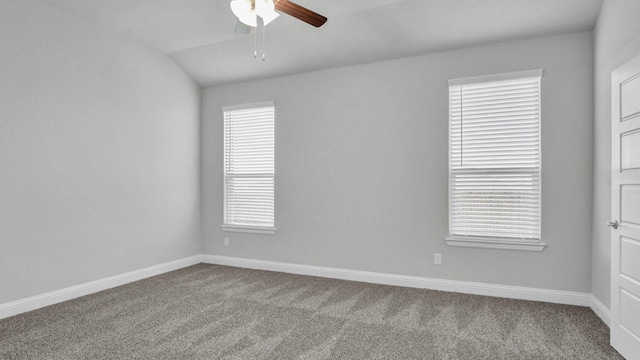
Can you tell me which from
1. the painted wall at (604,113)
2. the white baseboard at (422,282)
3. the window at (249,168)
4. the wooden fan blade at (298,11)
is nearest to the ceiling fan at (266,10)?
the wooden fan blade at (298,11)

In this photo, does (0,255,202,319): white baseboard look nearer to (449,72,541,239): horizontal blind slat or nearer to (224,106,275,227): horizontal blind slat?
(224,106,275,227): horizontal blind slat

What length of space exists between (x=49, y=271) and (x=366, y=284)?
3331mm

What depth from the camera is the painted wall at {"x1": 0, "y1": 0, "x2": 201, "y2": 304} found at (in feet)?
10.7

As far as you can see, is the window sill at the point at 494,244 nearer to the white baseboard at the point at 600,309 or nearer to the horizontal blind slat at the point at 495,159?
the horizontal blind slat at the point at 495,159

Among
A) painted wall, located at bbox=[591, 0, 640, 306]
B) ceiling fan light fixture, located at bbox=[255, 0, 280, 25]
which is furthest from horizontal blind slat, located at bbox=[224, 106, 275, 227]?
painted wall, located at bbox=[591, 0, 640, 306]

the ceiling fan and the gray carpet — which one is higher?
the ceiling fan

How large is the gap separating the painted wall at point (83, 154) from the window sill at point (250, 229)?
62cm

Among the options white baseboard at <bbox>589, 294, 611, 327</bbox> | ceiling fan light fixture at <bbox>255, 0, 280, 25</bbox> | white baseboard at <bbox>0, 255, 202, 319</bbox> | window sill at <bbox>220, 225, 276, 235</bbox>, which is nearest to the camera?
ceiling fan light fixture at <bbox>255, 0, 280, 25</bbox>

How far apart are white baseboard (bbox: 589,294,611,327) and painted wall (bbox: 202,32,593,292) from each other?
199 mm

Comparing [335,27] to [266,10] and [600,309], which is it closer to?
[266,10]

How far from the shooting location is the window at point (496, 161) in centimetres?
361

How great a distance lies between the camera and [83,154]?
382 centimetres

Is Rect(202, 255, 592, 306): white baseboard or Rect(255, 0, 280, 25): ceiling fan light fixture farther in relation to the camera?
Rect(202, 255, 592, 306): white baseboard

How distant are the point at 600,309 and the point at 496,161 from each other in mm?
1593
